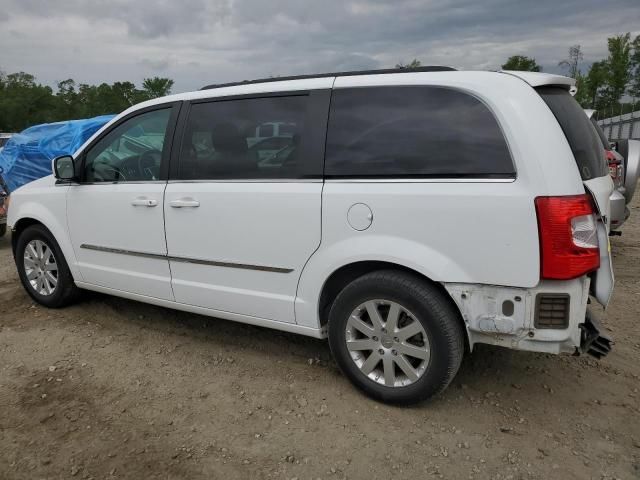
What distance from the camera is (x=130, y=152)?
157 inches

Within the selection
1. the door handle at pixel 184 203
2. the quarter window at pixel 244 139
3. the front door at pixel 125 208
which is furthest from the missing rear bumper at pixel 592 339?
the front door at pixel 125 208

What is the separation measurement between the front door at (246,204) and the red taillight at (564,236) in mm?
1210

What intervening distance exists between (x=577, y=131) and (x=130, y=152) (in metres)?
3.04

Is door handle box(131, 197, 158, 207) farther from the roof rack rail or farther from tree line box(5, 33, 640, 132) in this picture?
tree line box(5, 33, 640, 132)

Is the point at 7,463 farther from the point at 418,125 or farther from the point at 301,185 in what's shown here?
the point at 418,125

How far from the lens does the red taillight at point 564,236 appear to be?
249cm

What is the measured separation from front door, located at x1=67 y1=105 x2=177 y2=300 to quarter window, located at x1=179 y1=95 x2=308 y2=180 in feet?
0.82

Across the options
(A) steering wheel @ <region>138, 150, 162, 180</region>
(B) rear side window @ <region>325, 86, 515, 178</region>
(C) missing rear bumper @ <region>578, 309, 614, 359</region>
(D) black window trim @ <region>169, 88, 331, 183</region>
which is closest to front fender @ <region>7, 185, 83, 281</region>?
(A) steering wheel @ <region>138, 150, 162, 180</region>

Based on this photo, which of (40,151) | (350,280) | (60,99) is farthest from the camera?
(60,99)

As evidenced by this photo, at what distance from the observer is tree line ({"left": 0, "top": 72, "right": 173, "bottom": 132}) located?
4334cm

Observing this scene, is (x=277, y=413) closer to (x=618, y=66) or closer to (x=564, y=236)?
(x=564, y=236)

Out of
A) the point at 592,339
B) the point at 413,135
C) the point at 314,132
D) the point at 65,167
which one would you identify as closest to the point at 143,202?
the point at 65,167

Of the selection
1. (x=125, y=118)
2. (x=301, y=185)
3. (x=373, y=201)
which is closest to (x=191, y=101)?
(x=125, y=118)

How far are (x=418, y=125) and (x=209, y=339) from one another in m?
2.33
